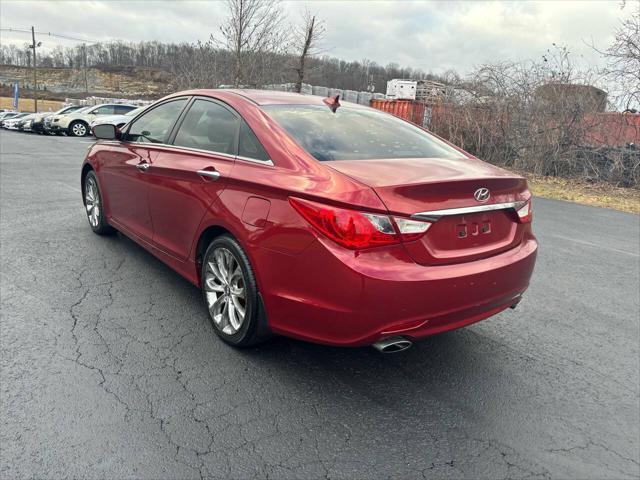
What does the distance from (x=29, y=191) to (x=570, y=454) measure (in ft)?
27.3

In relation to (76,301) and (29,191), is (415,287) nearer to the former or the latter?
(76,301)

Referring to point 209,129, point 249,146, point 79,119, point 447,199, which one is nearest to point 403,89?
point 79,119

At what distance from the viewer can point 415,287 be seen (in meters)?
2.36

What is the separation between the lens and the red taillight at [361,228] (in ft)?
7.64

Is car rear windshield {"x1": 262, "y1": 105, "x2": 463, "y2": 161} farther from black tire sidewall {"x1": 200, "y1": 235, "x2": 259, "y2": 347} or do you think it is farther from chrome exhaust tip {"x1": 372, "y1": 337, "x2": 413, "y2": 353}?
chrome exhaust tip {"x1": 372, "y1": 337, "x2": 413, "y2": 353}

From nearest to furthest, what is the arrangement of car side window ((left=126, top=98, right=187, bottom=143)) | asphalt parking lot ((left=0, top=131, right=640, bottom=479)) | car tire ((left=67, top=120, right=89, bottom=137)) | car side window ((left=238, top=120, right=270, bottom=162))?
asphalt parking lot ((left=0, top=131, right=640, bottom=479)) → car side window ((left=238, top=120, right=270, bottom=162)) → car side window ((left=126, top=98, right=187, bottom=143)) → car tire ((left=67, top=120, right=89, bottom=137))

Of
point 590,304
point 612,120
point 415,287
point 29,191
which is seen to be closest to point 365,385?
point 415,287

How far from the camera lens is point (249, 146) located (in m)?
3.03

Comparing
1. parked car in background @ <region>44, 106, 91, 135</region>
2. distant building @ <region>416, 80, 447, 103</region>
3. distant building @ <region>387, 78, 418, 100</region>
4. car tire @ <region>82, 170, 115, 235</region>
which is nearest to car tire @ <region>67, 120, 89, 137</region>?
parked car in background @ <region>44, 106, 91, 135</region>

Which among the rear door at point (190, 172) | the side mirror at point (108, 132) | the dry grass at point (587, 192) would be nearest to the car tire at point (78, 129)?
the dry grass at point (587, 192)

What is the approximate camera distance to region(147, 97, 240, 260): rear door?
3.18 metres

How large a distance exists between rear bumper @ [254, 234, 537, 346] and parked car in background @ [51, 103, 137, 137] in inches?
949

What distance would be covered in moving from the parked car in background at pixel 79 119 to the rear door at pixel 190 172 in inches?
884

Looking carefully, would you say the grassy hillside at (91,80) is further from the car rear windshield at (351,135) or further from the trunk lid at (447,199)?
the trunk lid at (447,199)
